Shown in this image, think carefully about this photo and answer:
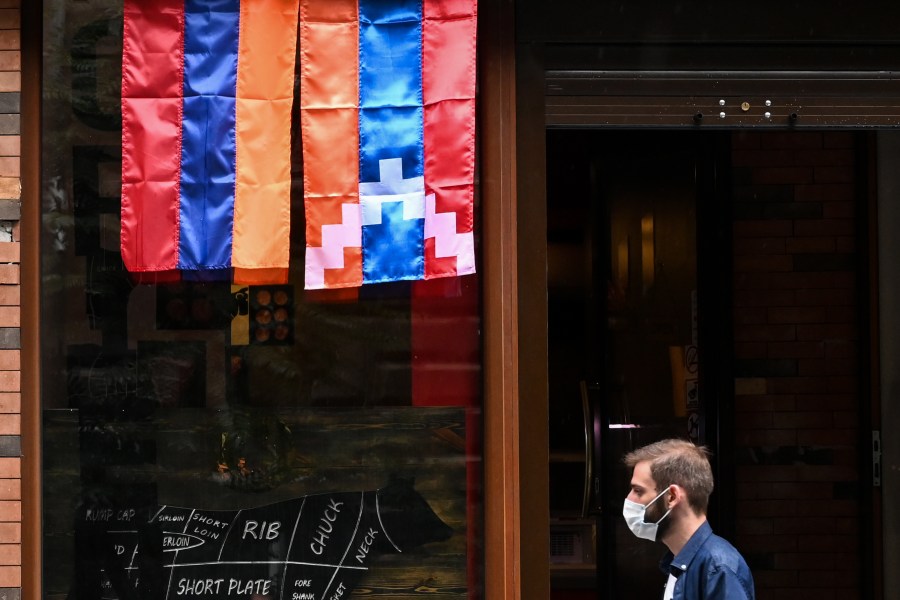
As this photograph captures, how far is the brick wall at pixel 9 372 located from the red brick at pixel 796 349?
4.57 meters

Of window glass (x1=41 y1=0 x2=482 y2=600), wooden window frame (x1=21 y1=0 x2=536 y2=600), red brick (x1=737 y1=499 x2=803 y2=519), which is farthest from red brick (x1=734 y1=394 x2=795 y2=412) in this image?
window glass (x1=41 y1=0 x2=482 y2=600)

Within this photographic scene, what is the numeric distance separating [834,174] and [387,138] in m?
3.57

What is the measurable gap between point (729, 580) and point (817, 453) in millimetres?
3889

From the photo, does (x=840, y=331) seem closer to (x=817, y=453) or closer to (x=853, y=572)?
(x=817, y=453)

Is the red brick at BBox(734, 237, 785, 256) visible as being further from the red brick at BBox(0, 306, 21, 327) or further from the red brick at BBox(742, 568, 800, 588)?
the red brick at BBox(0, 306, 21, 327)

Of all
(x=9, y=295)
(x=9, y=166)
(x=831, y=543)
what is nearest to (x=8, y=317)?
(x=9, y=295)

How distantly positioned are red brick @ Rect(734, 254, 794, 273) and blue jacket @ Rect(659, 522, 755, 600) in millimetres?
3760

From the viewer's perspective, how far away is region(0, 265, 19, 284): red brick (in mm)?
4832

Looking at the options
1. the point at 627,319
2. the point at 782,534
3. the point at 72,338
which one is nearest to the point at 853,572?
the point at 782,534

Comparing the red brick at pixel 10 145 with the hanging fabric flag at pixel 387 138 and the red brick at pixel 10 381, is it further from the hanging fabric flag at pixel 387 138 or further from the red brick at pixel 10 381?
the hanging fabric flag at pixel 387 138

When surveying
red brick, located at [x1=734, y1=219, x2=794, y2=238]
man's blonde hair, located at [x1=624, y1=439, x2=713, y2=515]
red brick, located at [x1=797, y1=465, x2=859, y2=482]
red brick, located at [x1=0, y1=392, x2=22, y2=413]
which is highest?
red brick, located at [x1=734, y1=219, x2=794, y2=238]

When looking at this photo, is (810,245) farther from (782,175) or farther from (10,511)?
(10,511)

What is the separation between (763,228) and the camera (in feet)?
23.5

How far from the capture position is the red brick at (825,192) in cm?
709
